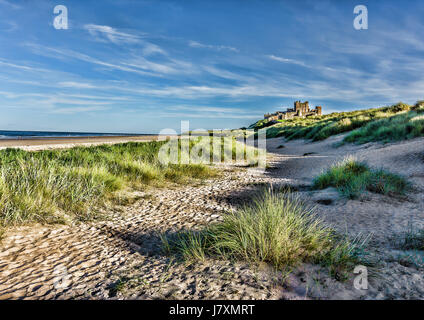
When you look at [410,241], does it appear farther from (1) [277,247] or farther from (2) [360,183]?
(2) [360,183]

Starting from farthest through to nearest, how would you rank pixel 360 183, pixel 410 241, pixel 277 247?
pixel 360 183, pixel 410 241, pixel 277 247

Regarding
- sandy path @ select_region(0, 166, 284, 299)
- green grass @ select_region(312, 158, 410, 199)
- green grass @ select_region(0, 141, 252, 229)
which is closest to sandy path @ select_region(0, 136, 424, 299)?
sandy path @ select_region(0, 166, 284, 299)

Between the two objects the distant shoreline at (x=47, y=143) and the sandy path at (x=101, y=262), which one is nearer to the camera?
the sandy path at (x=101, y=262)

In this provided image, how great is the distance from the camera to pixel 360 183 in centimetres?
518

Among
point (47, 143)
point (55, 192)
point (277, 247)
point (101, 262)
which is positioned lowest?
point (101, 262)

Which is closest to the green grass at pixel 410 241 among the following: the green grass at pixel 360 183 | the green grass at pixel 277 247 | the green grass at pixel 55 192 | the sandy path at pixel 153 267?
the sandy path at pixel 153 267

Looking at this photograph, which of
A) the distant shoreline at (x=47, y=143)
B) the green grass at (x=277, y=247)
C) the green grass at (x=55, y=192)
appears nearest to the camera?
the green grass at (x=277, y=247)

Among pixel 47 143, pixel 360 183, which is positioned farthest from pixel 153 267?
pixel 47 143

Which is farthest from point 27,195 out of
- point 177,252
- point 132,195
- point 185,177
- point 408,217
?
point 408,217

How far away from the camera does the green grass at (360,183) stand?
496 cm

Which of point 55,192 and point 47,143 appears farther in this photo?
point 47,143

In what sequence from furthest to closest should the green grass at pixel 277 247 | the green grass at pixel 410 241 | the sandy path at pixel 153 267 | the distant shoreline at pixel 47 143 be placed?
the distant shoreline at pixel 47 143, the green grass at pixel 410 241, the green grass at pixel 277 247, the sandy path at pixel 153 267

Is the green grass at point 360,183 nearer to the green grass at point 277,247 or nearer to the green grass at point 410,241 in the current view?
the green grass at point 410,241

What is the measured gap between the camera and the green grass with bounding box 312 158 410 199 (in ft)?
16.3
